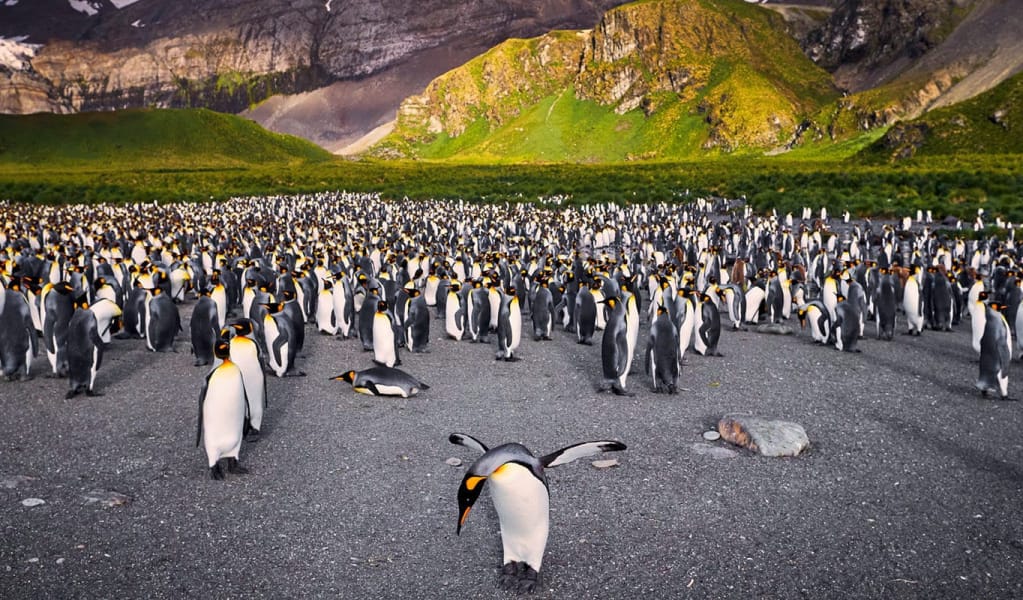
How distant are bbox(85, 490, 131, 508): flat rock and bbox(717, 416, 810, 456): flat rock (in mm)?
4911

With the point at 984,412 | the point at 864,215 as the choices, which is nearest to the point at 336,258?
the point at 984,412

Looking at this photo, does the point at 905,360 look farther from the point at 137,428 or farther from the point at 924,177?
the point at 924,177

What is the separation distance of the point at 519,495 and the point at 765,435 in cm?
A: 317

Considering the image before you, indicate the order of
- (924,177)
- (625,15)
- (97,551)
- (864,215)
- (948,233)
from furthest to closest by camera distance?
(625,15)
(924,177)
(864,215)
(948,233)
(97,551)

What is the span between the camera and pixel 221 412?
212 inches

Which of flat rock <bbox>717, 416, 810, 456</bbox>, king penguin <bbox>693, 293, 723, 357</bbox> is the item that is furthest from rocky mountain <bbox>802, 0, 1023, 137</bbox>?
flat rock <bbox>717, 416, 810, 456</bbox>

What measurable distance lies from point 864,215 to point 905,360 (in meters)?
22.0

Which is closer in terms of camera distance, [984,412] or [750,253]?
[984,412]

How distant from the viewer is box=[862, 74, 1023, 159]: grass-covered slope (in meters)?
55.0

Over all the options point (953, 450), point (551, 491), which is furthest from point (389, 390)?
point (953, 450)

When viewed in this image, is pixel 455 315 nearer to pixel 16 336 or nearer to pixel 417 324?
pixel 417 324

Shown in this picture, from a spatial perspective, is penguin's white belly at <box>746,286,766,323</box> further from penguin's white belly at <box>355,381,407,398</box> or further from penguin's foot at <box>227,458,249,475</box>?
penguin's foot at <box>227,458,249,475</box>

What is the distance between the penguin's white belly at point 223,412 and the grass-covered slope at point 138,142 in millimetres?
100796

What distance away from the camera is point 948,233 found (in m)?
21.9
